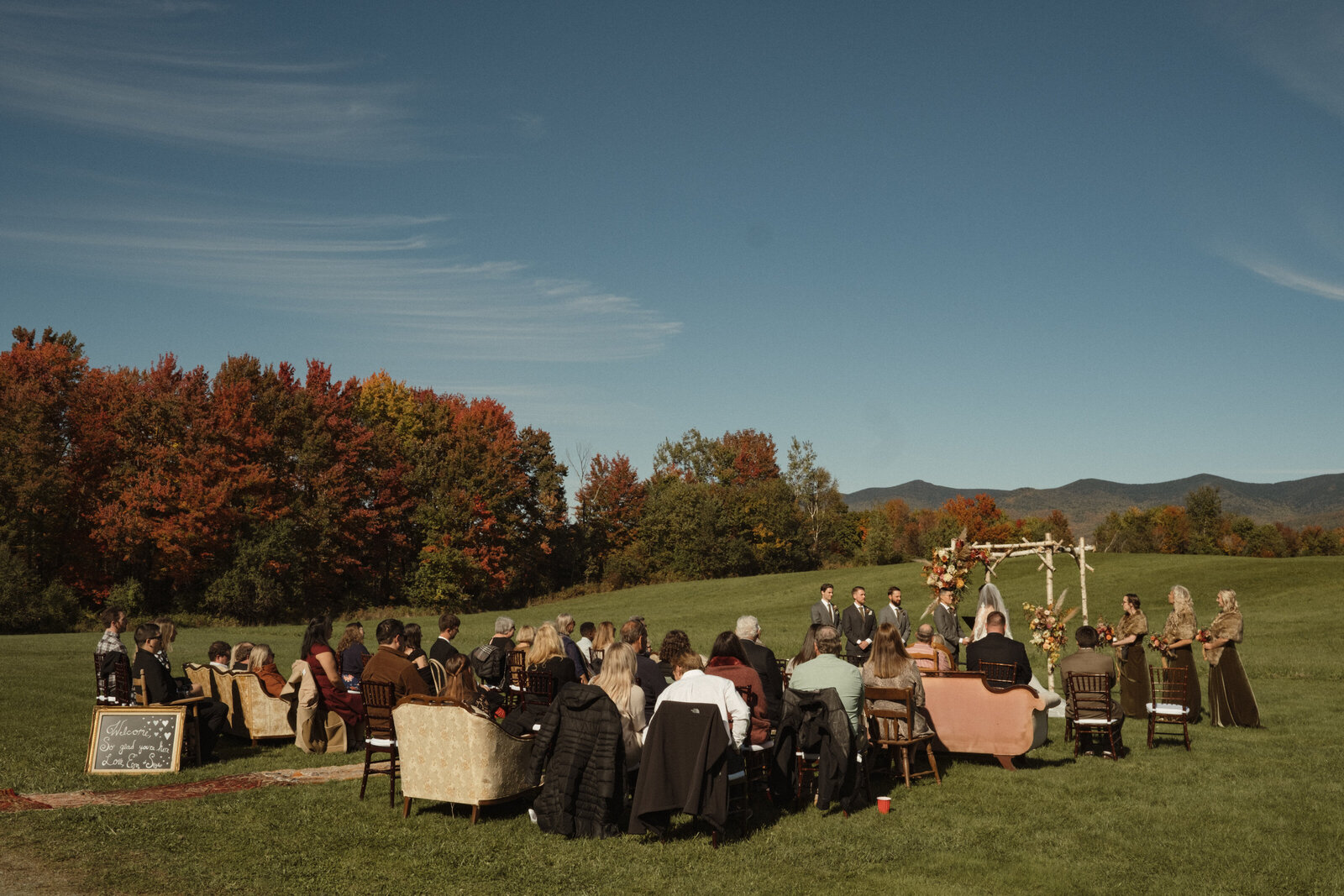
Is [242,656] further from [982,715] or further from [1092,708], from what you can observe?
[1092,708]

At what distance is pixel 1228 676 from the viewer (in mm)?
13109

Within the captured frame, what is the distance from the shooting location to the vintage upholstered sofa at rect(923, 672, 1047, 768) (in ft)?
32.4

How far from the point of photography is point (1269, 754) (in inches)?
428

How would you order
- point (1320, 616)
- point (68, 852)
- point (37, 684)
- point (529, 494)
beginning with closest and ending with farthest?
point (68, 852)
point (37, 684)
point (1320, 616)
point (529, 494)

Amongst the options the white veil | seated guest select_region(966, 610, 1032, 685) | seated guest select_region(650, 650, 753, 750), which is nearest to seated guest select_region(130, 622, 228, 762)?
seated guest select_region(650, 650, 753, 750)

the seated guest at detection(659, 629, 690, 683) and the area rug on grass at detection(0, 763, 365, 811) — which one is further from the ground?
the seated guest at detection(659, 629, 690, 683)

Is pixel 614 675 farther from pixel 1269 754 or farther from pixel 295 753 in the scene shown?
pixel 1269 754

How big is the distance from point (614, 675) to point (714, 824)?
56.5 inches

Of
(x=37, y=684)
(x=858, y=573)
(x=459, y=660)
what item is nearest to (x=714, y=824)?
(x=459, y=660)

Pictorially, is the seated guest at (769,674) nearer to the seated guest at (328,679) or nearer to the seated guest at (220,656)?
the seated guest at (328,679)

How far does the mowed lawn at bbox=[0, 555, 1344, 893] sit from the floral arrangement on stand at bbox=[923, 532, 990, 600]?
442 centimetres

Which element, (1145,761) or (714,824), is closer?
(714,824)

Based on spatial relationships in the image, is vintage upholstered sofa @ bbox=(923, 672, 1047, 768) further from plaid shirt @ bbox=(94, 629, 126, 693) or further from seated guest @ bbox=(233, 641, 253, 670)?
plaid shirt @ bbox=(94, 629, 126, 693)

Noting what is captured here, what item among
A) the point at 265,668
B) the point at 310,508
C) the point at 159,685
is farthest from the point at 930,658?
the point at 310,508
